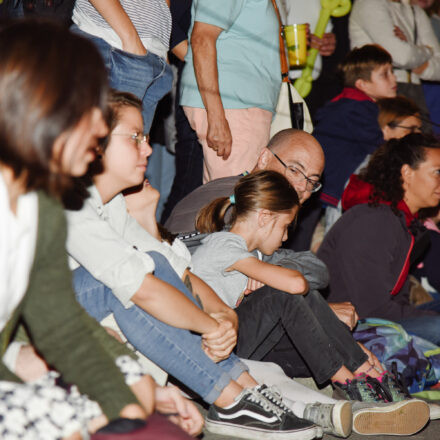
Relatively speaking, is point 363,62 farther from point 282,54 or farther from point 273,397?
point 273,397

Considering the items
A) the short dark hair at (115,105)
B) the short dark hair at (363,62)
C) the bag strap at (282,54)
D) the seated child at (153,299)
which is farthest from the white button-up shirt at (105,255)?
the short dark hair at (363,62)

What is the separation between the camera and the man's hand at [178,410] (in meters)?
1.75

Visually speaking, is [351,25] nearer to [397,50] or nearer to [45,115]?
[397,50]

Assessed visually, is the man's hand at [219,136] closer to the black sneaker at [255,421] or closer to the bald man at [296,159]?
the bald man at [296,159]

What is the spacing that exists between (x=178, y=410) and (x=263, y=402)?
0.36 m

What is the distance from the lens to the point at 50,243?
132cm

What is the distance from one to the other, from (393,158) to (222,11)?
1264 mm

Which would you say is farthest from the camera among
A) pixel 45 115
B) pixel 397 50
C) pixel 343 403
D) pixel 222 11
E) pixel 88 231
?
pixel 397 50

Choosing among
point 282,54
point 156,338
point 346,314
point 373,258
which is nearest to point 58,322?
point 156,338

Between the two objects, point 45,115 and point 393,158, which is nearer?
point 45,115

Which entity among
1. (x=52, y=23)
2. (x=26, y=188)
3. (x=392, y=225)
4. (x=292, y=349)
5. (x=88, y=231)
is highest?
(x=52, y=23)

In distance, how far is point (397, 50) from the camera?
169 inches

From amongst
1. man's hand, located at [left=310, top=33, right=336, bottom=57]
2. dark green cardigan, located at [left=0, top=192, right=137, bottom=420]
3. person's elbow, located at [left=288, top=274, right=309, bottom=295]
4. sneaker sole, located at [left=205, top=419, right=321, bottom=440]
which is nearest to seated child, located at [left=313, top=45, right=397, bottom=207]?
man's hand, located at [left=310, top=33, right=336, bottom=57]

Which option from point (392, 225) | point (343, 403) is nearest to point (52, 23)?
point (343, 403)
